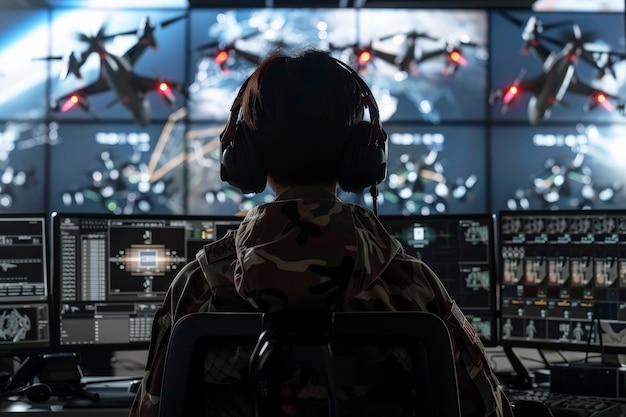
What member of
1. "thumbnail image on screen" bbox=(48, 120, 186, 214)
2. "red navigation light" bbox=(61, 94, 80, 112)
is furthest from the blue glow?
"thumbnail image on screen" bbox=(48, 120, 186, 214)

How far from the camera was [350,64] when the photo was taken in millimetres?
8414

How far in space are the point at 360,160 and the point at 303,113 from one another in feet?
0.36

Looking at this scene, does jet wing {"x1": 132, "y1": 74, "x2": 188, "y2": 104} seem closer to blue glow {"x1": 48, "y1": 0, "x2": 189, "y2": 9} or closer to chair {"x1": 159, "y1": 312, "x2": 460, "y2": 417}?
blue glow {"x1": 48, "y1": 0, "x2": 189, "y2": 9}

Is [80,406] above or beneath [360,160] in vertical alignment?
beneath

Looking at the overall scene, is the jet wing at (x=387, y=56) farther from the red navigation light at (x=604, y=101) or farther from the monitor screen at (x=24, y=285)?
the monitor screen at (x=24, y=285)

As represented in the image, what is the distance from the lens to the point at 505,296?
2584mm

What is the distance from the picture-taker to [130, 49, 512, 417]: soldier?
0.94 meters

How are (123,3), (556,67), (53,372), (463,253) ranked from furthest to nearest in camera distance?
(123,3), (556,67), (463,253), (53,372)

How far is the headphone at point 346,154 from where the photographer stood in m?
1.06

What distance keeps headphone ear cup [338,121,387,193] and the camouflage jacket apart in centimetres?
4

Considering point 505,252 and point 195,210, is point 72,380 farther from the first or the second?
point 195,210

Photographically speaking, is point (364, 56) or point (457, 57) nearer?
point (364, 56)

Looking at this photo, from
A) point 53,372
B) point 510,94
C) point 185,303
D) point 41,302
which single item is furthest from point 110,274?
point 510,94

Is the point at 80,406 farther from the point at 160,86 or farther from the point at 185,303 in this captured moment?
the point at 160,86
